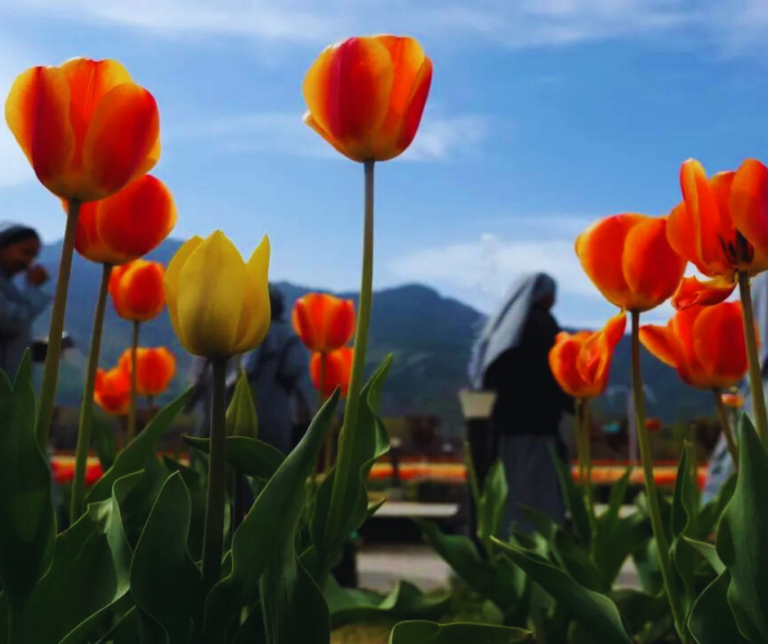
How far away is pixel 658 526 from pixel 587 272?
41cm

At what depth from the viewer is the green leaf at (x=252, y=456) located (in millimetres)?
1248

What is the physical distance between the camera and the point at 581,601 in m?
1.41

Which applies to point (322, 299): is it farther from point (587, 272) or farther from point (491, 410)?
point (491, 410)

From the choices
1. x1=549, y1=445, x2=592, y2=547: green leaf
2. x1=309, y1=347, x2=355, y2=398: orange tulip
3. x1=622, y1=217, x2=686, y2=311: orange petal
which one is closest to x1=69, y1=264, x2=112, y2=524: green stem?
x1=622, y1=217, x2=686, y2=311: orange petal

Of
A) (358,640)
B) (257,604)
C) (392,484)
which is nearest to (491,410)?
(358,640)

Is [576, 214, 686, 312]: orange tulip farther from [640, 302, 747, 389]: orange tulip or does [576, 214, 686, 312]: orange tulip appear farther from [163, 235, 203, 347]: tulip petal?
[163, 235, 203, 347]: tulip petal

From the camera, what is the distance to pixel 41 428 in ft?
4.02

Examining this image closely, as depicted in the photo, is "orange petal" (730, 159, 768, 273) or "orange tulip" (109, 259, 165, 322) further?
"orange tulip" (109, 259, 165, 322)

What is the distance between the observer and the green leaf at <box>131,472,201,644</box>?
104cm

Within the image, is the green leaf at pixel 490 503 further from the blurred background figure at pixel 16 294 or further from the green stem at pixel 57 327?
the blurred background figure at pixel 16 294

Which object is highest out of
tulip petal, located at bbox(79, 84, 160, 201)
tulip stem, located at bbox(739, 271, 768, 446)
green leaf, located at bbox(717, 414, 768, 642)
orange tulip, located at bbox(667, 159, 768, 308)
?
tulip petal, located at bbox(79, 84, 160, 201)

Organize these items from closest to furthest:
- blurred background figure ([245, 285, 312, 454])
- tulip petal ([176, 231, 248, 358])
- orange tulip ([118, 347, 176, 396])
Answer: tulip petal ([176, 231, 248, 358]) → orange tulip ([118, 347, 176, 396]) → blurred background figure ([245, 285, 312, 454])

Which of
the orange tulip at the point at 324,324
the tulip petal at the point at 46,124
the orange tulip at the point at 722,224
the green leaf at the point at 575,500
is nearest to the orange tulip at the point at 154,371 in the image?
the orange tulip at the point at 324,324

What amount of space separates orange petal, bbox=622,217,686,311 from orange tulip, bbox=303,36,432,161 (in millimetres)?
444
